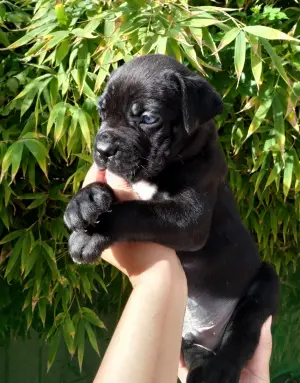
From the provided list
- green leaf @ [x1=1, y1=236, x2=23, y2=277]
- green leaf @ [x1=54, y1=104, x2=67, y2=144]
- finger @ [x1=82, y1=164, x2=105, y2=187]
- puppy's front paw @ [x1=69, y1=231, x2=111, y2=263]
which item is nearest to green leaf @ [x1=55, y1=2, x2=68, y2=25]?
green leaf @ [x1=54, y1=104, x2=67, y2=144]

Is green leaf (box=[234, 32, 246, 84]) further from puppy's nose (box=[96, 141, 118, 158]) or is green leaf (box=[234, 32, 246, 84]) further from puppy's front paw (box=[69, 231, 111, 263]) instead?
puppy's front paw (box=[69, 231, 111, 263])

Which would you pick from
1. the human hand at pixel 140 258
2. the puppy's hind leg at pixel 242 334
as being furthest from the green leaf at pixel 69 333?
the human hand at pixel 140 258

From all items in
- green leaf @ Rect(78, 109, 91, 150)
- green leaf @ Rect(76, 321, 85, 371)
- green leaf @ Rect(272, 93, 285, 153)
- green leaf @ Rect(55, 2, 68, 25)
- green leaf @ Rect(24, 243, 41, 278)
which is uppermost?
green leaf @ Rect(55, 2, 68, 25)

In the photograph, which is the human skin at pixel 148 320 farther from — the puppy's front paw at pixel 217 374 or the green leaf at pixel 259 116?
the green leaf at pixel 259 116

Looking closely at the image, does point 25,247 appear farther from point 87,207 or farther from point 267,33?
point 267,33

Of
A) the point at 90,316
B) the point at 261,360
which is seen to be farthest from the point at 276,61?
the point at 90,316

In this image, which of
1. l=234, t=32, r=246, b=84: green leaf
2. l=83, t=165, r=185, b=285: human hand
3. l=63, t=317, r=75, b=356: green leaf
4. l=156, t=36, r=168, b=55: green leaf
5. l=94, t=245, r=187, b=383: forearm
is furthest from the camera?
l=63, t=317, r=75, b=356: green leaf
